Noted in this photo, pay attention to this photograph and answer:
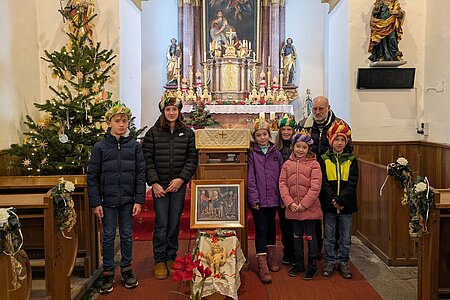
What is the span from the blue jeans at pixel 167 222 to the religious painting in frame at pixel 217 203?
21 cm

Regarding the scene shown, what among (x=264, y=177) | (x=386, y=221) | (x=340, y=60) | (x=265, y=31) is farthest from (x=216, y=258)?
(x=265, y=31)

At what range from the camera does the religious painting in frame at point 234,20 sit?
39.7 feet

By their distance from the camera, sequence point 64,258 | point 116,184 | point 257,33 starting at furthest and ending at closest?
point 257,33 < point 116,184 < point 64,258

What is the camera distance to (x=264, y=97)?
448 inches

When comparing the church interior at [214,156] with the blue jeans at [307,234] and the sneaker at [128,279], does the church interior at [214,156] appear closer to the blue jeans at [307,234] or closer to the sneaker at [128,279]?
the sneaker at [128,279]

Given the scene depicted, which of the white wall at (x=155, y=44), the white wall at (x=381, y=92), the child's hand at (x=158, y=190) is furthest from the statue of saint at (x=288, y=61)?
the child's hand at (x=158, y=190)

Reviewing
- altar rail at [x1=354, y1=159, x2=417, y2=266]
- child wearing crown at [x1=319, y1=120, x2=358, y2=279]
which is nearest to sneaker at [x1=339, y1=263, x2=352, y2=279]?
child wearing crown at [x1=319, y1=120, x2=358, y2=279]

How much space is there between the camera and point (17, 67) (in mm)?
5844

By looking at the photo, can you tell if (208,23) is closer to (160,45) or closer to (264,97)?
(160,45)

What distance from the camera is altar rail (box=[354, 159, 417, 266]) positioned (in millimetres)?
4978

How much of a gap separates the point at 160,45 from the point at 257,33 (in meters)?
2.58

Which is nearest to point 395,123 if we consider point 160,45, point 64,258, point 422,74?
point 422,74

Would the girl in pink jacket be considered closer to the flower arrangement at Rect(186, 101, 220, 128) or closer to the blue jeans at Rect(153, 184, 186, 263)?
the blue jeans at Rect(153, 184, 186, 263)

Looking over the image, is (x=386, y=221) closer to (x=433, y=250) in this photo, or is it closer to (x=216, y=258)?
(x=433, y=250)
